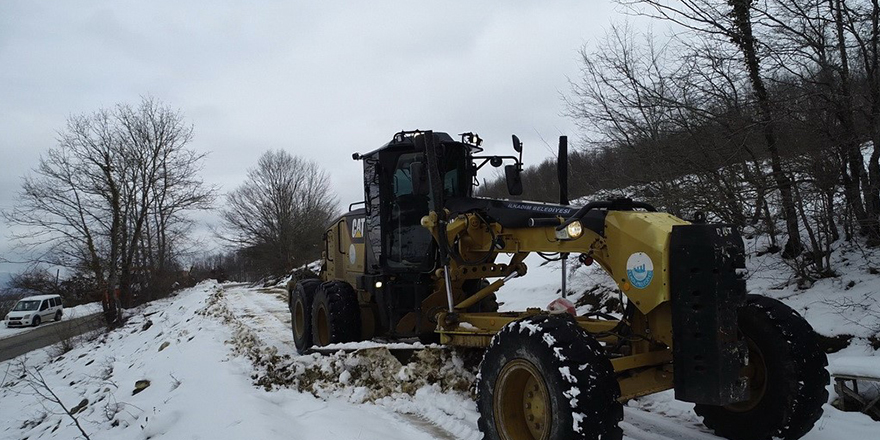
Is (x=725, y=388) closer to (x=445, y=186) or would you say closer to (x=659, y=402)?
(x=659, y=402)

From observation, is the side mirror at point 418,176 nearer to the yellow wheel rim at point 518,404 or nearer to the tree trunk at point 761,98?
the yellow wheel rim at point 518,404

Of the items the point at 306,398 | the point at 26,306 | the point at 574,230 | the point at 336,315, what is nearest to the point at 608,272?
the point at 574,230

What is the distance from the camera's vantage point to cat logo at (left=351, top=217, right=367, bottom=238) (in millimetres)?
7859

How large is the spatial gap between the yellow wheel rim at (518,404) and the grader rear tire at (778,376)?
60.2 inches

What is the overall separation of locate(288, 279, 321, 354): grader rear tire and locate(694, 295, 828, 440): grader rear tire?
5951 mm

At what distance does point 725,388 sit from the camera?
10.6 feet

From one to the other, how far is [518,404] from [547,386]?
54 centimetres

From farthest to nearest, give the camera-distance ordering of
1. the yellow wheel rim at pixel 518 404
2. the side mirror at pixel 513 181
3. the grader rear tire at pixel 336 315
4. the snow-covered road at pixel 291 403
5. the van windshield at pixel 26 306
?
the van windshield at pixel 26 306
the grader rear tire at pixel 336 315
the side mirror at pixel 513 181
the snow-covered road at pixel 291 403
the yellow wheel rim at pixel 518 404

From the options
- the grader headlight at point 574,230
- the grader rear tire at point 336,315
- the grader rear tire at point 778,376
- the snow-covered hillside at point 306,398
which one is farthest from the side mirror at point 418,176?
the grader rear tire at point 778,376

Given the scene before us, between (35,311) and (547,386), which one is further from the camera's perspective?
(35,311)

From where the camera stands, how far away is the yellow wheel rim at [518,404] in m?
3.79

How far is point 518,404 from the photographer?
393 cm

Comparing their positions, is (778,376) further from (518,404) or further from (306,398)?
(306,398)

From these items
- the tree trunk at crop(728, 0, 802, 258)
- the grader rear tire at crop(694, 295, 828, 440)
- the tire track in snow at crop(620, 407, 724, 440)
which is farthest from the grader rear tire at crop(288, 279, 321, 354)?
the tree trunk at crop(728, 0, 802, 258)
